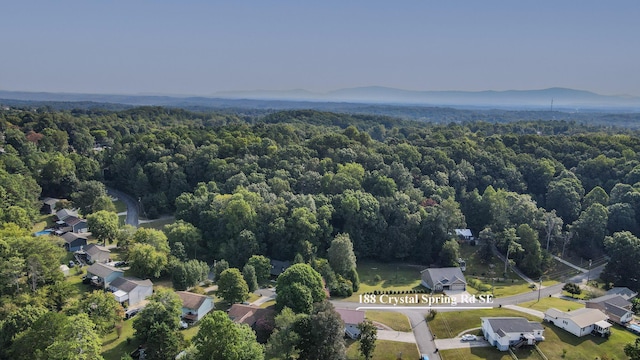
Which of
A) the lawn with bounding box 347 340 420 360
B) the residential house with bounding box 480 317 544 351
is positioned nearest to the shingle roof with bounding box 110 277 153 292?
the lawn with bounding box 347 340 420 360

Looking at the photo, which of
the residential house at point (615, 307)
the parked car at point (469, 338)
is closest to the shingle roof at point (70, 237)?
the parked car at point (469, 338)

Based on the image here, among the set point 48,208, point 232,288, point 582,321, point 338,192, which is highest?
point 338,192

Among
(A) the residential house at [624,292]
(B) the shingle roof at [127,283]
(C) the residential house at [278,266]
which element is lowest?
(C) the residential house at [278,266]

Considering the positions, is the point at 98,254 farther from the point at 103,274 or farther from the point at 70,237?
the point at 103,274

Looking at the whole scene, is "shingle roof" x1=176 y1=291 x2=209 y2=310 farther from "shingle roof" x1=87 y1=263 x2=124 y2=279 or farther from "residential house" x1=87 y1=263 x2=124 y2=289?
"shingle roof" x1=87 y1=263 x2=124 y2=279

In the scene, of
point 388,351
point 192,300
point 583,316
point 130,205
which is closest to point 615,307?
point 583,316

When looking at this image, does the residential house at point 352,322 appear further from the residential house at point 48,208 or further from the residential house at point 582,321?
the residential house at point 48,208
